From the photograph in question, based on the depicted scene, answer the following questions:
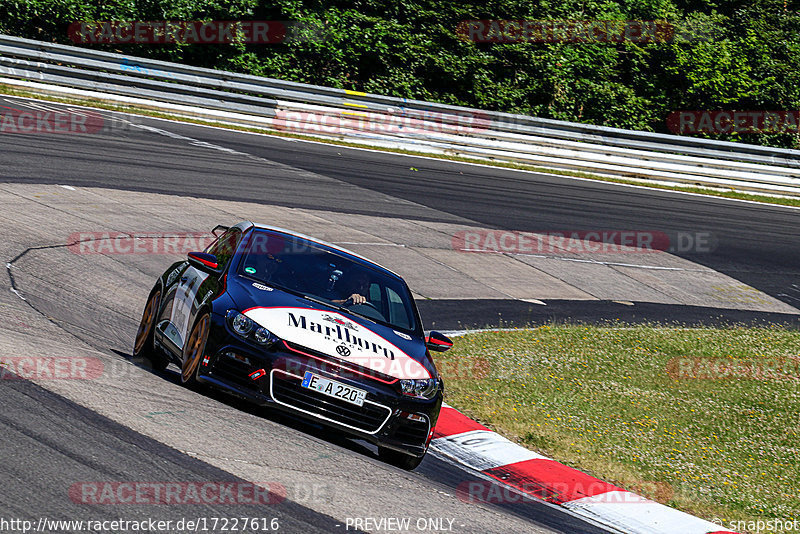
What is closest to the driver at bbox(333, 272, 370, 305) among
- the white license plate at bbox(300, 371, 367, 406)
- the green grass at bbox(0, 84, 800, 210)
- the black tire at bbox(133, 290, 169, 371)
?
the white license plate at bbox(300, 371, 367, 406)

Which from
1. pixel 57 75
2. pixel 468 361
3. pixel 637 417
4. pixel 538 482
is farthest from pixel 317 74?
pixel 538 482

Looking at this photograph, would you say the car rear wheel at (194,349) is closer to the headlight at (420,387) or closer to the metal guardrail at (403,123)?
the headlight at (420,387)

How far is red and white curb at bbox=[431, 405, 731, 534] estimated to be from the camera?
6734mm

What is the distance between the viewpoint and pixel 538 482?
734 cm

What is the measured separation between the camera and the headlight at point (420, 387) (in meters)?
6.79

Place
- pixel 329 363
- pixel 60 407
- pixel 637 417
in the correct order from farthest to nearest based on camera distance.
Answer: pixel 637 417, pixel 329 363, pixel 60 407

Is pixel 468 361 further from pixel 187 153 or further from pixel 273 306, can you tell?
pixel 187 153

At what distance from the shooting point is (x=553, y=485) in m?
7.31

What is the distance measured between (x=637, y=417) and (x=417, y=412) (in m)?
3.45

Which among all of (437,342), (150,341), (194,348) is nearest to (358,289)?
(437,342)

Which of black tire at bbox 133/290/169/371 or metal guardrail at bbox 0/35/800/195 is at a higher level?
metal guardrail at bbox 0/35/800/195

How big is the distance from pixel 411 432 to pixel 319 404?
727mm

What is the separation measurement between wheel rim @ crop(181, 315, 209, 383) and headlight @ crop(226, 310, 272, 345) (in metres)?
0.23

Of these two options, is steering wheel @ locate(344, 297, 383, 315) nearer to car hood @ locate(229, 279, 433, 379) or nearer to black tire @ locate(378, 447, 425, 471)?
car hood @ locate(229, 279, 433, 379)
